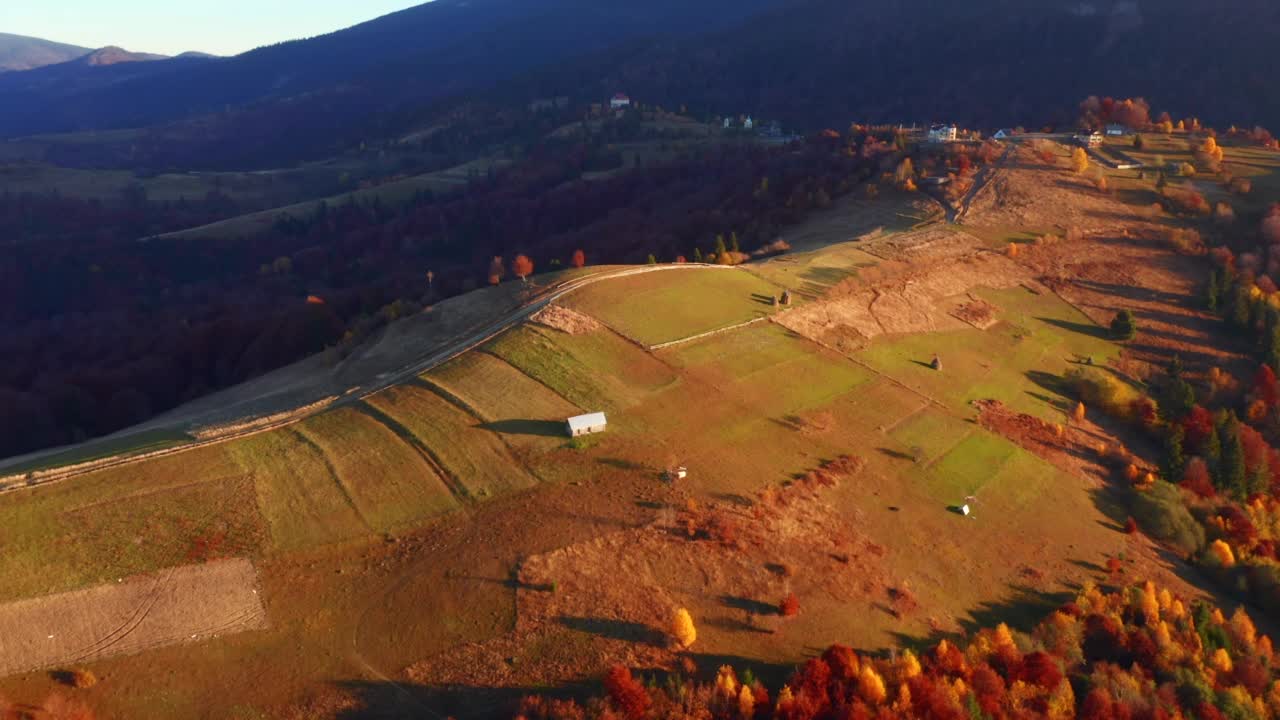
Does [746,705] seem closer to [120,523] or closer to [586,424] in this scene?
[586,424]

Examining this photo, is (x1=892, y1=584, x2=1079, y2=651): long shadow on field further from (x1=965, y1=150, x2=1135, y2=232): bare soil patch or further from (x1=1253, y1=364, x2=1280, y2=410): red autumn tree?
(x1=965, y1=150, x2=1135, y2=232): bare soil patch

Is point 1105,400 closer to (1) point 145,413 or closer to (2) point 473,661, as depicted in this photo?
(2) point 473,661

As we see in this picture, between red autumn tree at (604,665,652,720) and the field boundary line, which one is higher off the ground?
the field boundary line

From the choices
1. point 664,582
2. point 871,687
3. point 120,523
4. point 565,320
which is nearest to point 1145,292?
point 565,320

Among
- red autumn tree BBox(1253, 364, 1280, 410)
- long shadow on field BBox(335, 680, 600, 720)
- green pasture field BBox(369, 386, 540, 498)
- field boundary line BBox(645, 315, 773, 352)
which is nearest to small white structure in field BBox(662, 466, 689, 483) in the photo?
green pasture field BBox(369, 386, 540, 498)

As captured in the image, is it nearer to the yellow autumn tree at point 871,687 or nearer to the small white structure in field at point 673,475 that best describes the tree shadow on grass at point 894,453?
the small white structure in field at point 673,475

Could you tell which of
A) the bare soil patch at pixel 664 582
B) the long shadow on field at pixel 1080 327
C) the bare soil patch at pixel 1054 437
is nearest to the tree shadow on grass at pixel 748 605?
the bare soil patch at pixel 664 582
